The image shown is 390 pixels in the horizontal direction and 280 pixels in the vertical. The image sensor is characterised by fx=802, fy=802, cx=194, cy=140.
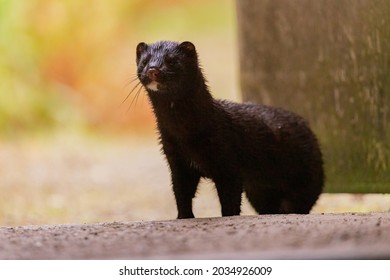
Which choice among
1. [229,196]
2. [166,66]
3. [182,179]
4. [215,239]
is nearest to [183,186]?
[182,179]

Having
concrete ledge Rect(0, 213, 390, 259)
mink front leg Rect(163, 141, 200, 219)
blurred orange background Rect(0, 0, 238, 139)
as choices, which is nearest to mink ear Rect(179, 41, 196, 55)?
mink front leg Rect(163, 141, 200, 219)

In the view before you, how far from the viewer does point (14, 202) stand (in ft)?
30.8

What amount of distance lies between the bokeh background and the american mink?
7.07 feet

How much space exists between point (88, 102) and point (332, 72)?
9.86 meters

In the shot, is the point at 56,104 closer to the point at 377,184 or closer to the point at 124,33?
the point at 124,33

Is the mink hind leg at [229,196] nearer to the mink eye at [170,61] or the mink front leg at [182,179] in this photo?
the mink front leg at [182,179]

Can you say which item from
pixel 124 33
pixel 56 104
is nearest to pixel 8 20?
pixel 56 104

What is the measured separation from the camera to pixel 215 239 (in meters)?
4.37

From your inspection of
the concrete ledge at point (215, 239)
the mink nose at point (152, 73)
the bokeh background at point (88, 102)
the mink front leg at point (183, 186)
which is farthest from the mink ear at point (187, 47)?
the bokeh background at point (88, 102)

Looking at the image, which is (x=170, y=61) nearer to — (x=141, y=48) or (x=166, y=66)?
(x=166, y=66)

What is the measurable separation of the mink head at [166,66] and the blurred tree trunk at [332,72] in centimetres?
201

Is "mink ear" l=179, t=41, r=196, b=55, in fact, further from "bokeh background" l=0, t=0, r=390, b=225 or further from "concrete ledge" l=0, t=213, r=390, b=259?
"bokeh background" l=0, t=0, r=390, b=225

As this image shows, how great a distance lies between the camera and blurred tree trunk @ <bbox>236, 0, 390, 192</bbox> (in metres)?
7.11

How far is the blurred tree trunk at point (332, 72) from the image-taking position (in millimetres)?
7105
